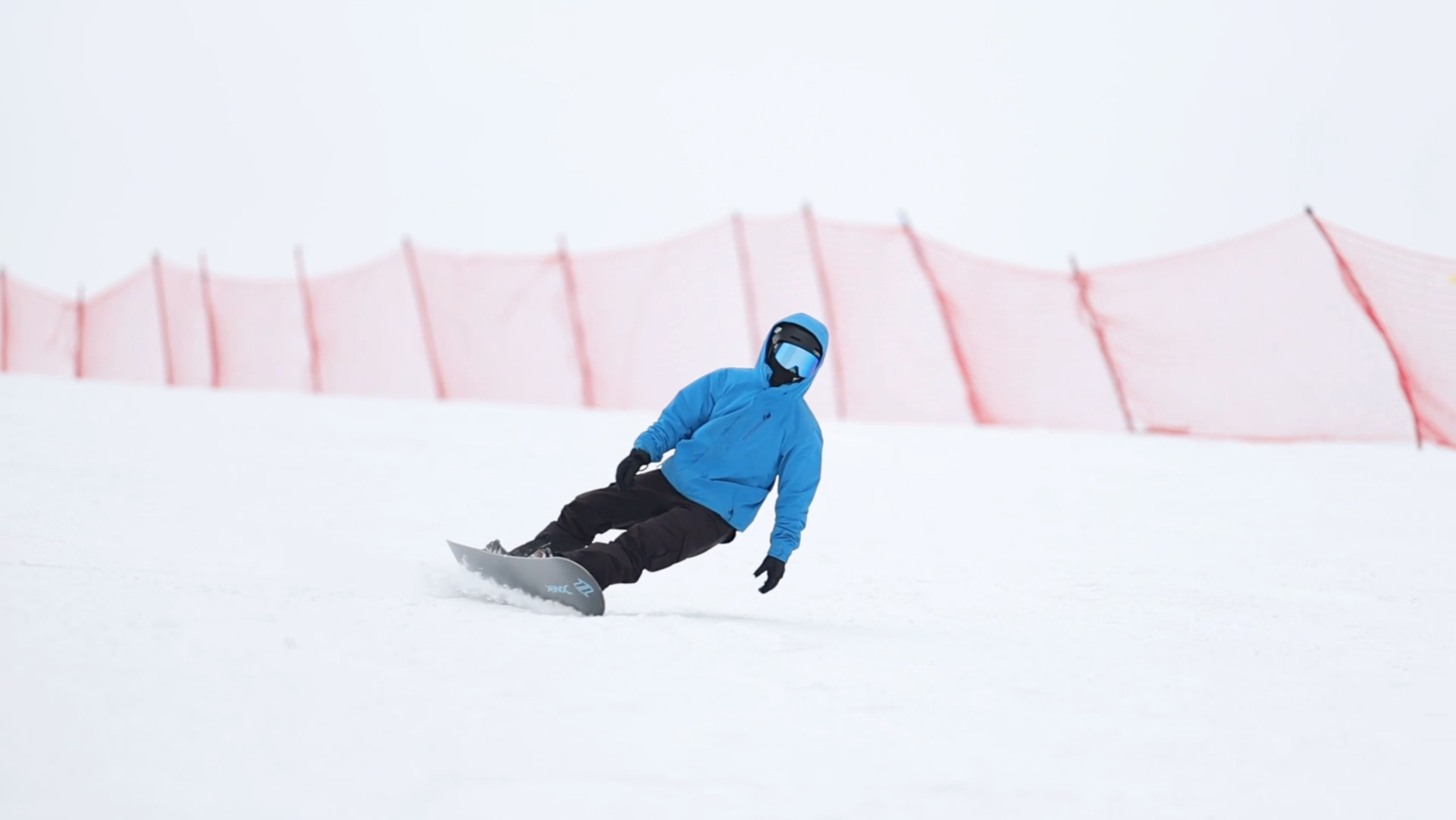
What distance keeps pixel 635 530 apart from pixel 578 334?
33.0ft

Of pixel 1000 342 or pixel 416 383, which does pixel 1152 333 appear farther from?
pixel 416 383

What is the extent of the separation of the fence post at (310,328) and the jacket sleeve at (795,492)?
12406 mm

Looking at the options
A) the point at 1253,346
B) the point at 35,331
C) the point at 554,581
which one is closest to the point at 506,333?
the point at 1253,346

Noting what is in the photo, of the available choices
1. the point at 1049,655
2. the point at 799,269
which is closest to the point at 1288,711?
the point at 1049,655

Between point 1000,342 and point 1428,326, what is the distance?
12.6 feet

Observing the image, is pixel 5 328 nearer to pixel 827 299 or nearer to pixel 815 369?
pixel 827 299

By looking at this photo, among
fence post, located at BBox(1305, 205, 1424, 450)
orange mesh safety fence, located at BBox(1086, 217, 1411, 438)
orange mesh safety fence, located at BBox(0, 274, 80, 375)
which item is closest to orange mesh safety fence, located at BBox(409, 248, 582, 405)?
orange mesh safety fence, located at BBox(1086, 217, 1411, 438)

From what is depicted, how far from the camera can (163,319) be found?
54.9ft

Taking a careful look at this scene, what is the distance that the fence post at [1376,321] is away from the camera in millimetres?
10531

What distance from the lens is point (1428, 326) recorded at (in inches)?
415

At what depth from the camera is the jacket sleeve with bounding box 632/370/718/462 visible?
14.6ft

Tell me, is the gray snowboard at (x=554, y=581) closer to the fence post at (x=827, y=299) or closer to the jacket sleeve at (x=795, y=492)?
the jacket sleeve at (x=795, y=492)

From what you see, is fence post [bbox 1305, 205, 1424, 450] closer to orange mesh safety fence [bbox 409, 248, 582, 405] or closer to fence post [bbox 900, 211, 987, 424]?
fence post [bbox 900, 211, 987, 424]

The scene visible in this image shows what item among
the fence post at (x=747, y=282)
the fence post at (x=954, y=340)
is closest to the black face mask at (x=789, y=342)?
the fence post at (x=954, y=340)
